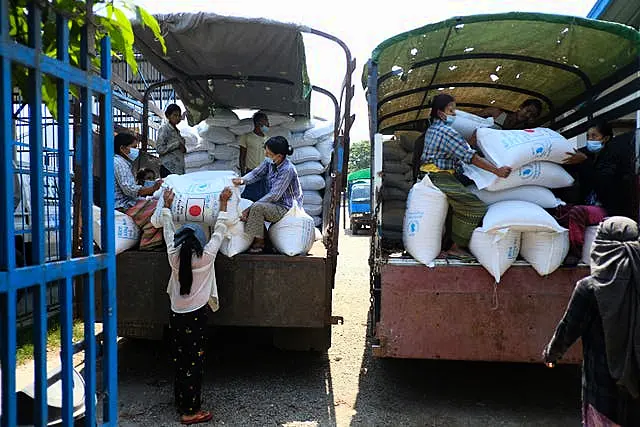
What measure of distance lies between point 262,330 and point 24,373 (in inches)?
78.7

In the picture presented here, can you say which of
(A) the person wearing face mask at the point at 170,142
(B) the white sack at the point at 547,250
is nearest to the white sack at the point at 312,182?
(A) the person wearing face mask at the point at 170,142

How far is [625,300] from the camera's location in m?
2.12

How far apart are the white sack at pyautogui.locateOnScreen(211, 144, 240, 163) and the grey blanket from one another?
4250 mm

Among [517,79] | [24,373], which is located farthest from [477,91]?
[24,373]

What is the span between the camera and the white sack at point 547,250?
10.7ft

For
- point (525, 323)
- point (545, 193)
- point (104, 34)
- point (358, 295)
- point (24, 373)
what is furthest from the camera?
point (358, 295)

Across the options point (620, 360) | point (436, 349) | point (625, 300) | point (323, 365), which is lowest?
point (323, 365)

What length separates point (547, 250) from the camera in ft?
10.7

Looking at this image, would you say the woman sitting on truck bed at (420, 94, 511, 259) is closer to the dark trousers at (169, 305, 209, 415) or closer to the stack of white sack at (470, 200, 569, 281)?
the stack of white sack at (470, 200, 569, 281)

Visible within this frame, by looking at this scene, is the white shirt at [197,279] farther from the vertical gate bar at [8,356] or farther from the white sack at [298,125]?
the white sack at [298,125]

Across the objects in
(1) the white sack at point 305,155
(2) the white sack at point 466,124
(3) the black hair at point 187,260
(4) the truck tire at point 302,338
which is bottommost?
(4) the truck tire at point 302,338

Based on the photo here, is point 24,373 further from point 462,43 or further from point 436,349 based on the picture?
point 462,43

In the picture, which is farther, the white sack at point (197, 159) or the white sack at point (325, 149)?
the white sack at point (325, 149)

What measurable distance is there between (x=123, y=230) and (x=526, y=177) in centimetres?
276
